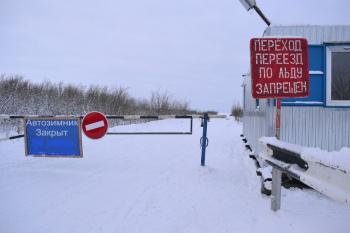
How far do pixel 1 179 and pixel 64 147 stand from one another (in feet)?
4.16

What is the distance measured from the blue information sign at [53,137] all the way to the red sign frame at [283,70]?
4.00 metres

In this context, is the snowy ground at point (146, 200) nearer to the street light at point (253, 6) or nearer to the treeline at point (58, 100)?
the street light at point (253, 6)

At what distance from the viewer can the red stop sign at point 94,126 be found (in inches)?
214

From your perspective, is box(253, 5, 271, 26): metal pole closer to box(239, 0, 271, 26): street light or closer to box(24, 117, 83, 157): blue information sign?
box(239, 0, 271, 26): street light

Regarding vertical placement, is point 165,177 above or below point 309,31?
below

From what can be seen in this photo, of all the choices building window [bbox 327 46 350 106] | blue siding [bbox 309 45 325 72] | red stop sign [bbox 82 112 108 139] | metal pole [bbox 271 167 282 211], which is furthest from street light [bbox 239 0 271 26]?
red stop sign [bbox 82 112 108 139]

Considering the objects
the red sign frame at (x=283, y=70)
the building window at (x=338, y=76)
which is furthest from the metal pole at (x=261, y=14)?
the red sign frame at (x=283, y=70)

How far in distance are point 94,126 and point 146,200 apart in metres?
2.27

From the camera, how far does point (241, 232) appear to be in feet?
9.65

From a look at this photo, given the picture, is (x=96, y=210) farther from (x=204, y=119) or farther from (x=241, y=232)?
(x=204, y=119)

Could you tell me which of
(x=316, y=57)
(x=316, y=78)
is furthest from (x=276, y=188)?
(x=316, y=57)

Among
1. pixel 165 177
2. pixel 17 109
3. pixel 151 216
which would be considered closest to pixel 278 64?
pixel 151 216

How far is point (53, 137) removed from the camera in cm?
564

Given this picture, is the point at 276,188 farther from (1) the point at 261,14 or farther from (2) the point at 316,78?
(1) the point at 261,14
